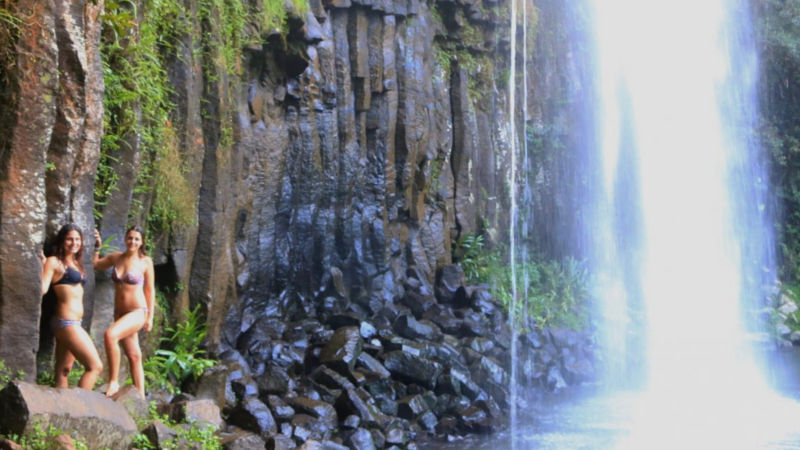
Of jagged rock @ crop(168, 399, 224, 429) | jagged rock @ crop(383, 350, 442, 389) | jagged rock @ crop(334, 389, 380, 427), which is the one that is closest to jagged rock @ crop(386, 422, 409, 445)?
jagged rock @ crop(334, 389, 380, 427)

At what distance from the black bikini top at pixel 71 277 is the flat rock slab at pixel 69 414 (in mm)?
1121

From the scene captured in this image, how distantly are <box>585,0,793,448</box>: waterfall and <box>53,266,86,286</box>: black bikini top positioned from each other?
49.2 feet

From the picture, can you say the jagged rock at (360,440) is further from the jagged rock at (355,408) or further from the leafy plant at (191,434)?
the leafy plant at (191,434)

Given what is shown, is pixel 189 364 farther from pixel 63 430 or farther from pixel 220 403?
pixel 63 430

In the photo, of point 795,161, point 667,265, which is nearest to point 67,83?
point 667,265

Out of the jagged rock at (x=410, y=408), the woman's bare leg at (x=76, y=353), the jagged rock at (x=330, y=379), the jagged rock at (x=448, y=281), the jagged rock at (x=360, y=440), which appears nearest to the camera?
the woman's bare leg at (x=76, y=353)

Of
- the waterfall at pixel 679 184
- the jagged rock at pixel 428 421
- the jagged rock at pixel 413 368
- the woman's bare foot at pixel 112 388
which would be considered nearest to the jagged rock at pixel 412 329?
the jagged rock at pixel 413 368

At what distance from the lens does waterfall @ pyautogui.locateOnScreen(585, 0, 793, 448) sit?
22.1m

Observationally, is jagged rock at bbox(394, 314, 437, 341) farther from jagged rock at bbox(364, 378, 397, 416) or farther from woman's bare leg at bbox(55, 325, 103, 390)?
woman's bare leg at bbox(55, 325, 103, 390)

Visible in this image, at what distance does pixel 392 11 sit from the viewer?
16.7 m

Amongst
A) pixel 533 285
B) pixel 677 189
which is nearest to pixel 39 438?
pixel 533 285

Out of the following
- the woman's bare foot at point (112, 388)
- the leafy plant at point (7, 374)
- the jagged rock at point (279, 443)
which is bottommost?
the jagged rock at point (279, 443)

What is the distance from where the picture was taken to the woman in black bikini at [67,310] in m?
7.07

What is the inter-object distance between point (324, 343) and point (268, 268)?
1.70 metres
